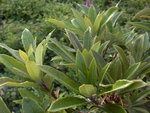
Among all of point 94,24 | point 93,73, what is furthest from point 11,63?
point 94,24

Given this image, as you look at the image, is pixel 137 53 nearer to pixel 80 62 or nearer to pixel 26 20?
pixel 80 62

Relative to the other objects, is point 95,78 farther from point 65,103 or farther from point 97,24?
point 97,24

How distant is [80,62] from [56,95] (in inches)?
10.1

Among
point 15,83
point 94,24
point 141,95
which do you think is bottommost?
point 141,95

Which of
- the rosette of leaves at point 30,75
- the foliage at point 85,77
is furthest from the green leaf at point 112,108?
the rosette of leaves at point 30,75

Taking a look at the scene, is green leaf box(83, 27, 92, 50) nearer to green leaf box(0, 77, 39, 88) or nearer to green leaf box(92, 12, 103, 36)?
green leaf box(92, 12, 103, 36)

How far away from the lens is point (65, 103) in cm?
95

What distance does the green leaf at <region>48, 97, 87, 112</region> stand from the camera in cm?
92

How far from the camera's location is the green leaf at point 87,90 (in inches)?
35.5

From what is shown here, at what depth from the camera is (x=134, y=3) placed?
4852 mm

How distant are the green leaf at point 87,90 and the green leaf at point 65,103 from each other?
5 cm

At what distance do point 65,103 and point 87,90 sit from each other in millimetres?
86

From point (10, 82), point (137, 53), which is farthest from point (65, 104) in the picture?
point (137, 53)

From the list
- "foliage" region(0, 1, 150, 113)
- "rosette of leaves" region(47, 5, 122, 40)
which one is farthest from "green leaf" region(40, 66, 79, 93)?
"rosette of leaves" region(47, 5, 122, 40)
